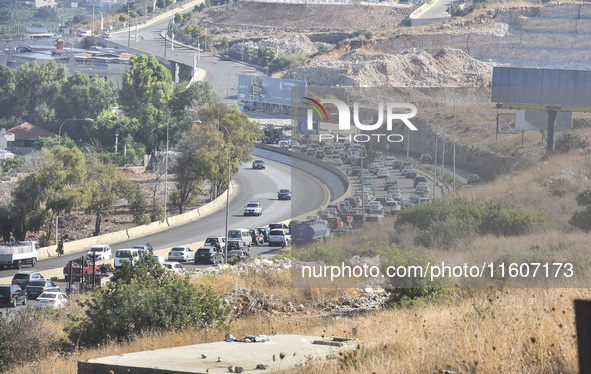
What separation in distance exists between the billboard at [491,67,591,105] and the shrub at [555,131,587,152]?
189cm

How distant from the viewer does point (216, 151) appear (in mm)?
63375

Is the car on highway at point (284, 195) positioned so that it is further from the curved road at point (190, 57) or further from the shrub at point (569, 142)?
the curved road at point (190, 57)

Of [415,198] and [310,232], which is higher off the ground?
[415,198]

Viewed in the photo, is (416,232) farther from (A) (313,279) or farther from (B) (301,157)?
(B) (301,157)

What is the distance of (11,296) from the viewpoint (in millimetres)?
31781

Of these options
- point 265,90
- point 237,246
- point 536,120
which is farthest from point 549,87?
point 265,90

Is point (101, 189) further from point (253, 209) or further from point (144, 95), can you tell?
point (144, 95)

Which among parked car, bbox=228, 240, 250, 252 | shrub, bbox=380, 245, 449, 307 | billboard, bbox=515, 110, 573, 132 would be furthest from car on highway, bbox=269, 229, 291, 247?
shrub, bbox=380, 245, 449, 307

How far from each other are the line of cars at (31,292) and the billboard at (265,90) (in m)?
76.2

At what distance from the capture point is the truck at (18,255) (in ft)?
138

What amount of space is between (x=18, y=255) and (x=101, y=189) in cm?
1175

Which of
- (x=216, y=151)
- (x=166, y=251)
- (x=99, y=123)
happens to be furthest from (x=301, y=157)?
(x=99, y=123)

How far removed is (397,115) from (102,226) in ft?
130

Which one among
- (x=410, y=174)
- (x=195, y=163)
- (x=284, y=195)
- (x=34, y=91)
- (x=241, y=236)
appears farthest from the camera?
(x=34, y=91)
